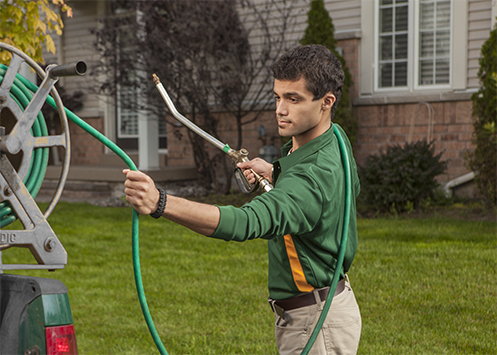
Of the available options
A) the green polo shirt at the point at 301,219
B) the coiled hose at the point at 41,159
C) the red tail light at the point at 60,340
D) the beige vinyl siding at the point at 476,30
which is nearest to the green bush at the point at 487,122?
the beige vinyl siding at the point at 476,30

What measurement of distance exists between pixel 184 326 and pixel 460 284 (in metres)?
2.34

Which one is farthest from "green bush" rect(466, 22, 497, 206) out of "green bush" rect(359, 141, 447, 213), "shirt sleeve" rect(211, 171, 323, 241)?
"shirt sleeve" rect(211, 171, 323, 241)

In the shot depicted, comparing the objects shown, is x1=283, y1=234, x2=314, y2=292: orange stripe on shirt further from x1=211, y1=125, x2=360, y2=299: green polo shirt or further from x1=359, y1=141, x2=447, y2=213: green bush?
x1=359, y1=141, x2=447, y2=213: green bush

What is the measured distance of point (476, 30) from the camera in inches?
351

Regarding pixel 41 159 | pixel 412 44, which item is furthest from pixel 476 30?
pixel 41 159

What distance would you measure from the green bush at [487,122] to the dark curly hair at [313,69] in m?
6.23

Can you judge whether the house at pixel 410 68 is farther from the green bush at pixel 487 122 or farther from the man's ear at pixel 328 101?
the man's ear at pixel 328 101

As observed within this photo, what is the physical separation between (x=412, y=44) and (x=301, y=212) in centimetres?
856

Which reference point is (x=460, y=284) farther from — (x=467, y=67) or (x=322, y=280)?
(x=467, y=67)

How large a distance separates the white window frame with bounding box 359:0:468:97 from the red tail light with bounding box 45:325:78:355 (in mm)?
8569

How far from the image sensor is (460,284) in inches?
186

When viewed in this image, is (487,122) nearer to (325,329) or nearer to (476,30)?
(476,30)

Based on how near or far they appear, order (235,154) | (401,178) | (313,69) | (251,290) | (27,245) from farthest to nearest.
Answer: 1. (401,178)
2. (251,290)
3. (235,154)
4. (313,69)
5. (27,245)

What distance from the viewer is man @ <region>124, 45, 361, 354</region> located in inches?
62.0
